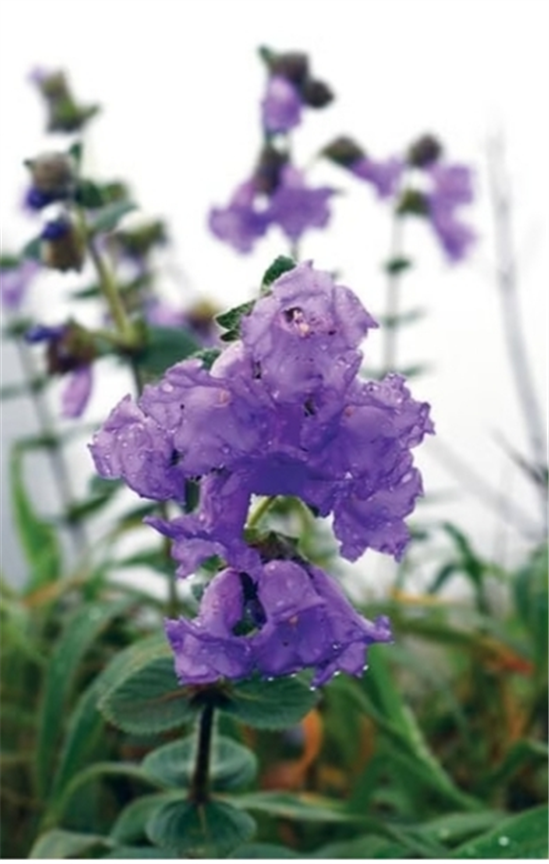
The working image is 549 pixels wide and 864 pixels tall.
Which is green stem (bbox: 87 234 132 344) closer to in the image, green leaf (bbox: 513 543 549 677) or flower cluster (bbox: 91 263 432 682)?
green leaf (bbox: 513 543 549 677)

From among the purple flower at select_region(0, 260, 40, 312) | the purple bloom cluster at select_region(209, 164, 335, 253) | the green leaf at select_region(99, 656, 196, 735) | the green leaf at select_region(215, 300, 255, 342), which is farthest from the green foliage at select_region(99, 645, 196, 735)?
the purple flower at select_region(0, 260, 40, 312)

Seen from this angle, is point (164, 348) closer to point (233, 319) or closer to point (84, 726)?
point (84, 726)

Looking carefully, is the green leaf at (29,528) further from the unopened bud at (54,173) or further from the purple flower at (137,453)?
the purple flower at (137,453)

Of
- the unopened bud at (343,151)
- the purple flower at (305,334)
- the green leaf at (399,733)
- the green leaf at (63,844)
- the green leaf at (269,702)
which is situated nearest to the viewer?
the purple flower at (305,334)

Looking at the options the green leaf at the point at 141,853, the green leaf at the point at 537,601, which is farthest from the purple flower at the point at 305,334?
the green leaf at the point at 537,601

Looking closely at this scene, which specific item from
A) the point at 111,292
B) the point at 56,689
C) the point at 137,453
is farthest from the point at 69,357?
the point at 137,453

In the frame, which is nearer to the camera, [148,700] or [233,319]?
[233,319]
